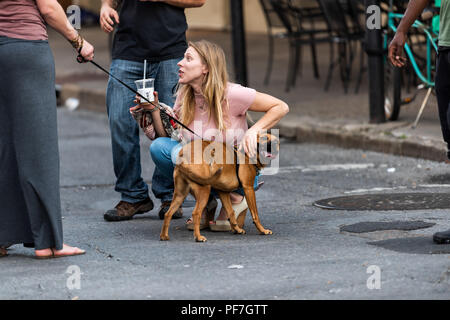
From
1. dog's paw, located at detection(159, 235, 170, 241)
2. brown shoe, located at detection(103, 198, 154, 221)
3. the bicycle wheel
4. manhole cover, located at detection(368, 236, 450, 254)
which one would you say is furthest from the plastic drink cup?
the bicycle wheel

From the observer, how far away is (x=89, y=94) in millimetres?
13773

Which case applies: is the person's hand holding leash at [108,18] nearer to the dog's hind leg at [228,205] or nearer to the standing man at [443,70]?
the dog's hind leg at [228,205]

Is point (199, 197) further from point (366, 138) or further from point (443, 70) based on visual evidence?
point (366, 138)

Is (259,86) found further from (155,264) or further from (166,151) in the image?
(155,264)

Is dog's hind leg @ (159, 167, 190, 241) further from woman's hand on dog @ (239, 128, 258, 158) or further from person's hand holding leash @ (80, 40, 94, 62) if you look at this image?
person's hand holding leash @ (80, 40, 94, 62)

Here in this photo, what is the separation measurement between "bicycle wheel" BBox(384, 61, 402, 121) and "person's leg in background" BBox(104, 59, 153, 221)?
152 inches

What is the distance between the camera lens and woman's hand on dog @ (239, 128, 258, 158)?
5242mm

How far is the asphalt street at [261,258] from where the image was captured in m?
4.33

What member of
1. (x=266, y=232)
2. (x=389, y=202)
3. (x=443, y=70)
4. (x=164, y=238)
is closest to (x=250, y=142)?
(x=266, y=232)

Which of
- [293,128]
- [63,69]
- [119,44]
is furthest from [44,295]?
[63,69]

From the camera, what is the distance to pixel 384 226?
5578 millimetres

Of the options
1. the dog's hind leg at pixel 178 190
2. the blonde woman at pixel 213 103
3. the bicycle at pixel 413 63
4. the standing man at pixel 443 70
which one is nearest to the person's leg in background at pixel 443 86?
the standing man at pixel 443 70

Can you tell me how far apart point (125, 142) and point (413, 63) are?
3.71m
